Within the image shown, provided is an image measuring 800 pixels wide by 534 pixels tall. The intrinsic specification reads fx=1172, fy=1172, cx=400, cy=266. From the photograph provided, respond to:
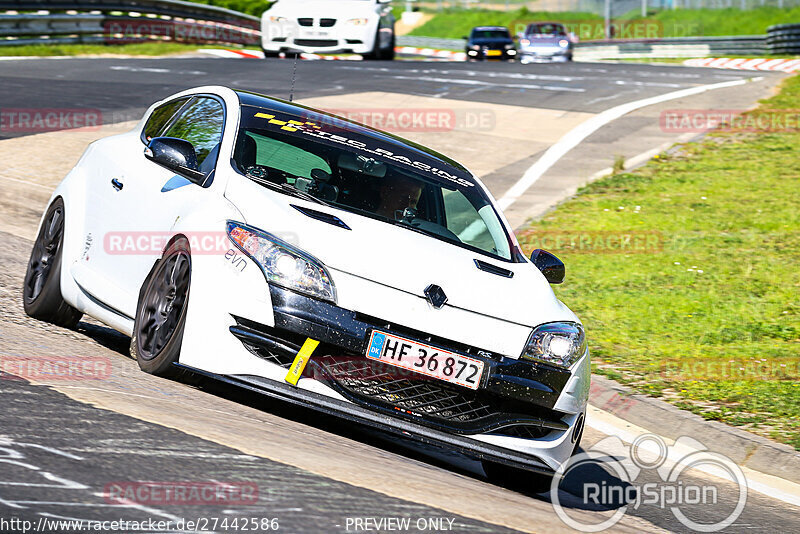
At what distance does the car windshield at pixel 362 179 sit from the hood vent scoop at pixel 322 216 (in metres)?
0.24

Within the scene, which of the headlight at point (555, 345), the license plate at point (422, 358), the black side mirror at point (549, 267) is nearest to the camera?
the license plate at point (422, 358)

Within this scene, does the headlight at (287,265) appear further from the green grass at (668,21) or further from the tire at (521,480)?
the green grass at (668,21)

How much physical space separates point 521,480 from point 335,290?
149 cm

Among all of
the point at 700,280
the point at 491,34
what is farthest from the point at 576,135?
the point at 491,34

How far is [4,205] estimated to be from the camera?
11508mm

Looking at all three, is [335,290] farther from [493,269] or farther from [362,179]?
[362,179]

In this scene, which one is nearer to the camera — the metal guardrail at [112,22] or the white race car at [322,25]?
the white race car at [322,25]

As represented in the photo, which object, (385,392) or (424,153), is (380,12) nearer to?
(424,153)

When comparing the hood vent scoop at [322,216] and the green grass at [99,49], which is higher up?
the hood vent scoop at [322,216]

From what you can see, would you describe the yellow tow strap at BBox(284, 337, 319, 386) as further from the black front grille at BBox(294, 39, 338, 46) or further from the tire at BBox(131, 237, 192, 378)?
the black front grille at BBox(294, 39, 338, 46)

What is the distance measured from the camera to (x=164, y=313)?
5836 mm

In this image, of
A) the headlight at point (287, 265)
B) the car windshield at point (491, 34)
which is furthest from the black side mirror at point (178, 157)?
the car windshield at point (491, 34)

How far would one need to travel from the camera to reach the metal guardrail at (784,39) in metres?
38.6

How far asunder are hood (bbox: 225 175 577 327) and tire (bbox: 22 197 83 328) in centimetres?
166
